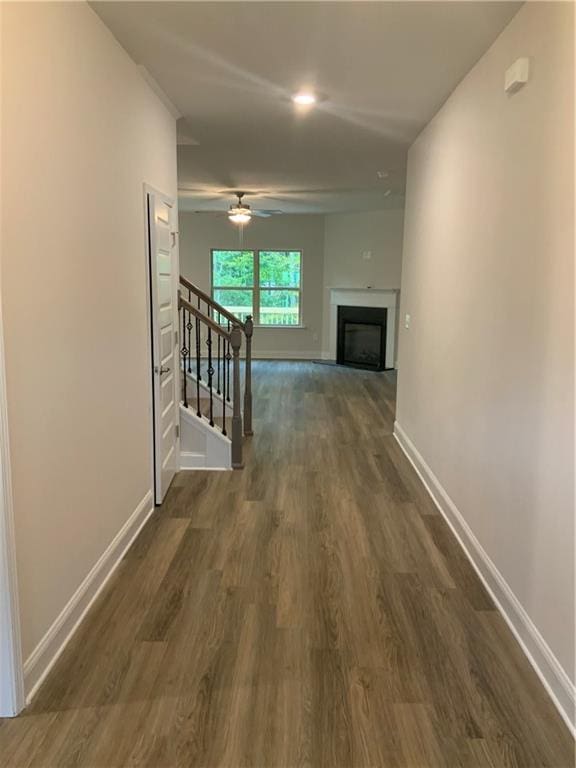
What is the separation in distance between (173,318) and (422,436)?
213 cm

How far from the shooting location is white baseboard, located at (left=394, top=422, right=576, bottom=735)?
2.04 metres

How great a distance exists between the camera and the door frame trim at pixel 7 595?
6.08ft

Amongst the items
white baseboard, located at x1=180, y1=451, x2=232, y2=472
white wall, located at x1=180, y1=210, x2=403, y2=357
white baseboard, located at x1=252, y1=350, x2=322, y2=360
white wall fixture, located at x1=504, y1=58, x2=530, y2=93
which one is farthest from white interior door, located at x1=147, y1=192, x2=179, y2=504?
white baseboard, located at x1=252, y1=350, x2=322, y2=360

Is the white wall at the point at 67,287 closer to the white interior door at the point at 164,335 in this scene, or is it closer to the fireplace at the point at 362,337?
the white interior door at the point at 164,335

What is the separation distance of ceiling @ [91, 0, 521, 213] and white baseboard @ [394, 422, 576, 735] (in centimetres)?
253

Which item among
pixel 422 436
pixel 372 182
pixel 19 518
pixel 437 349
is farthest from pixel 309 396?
pixel 19 518

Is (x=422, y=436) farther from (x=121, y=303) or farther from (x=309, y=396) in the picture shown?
(x=309, y=396)

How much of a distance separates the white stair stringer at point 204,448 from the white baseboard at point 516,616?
1670 millimetres

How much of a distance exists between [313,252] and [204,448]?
7.06m

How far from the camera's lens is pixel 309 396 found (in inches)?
311

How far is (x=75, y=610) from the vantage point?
2.52 m

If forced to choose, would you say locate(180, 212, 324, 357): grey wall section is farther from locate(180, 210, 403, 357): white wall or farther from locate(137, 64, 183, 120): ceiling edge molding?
locate(137, 64, 183, 120): ceiling edge molding

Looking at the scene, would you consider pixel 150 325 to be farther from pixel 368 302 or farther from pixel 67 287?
pixel 368 302

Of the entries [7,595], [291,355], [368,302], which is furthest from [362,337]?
[7,595]
